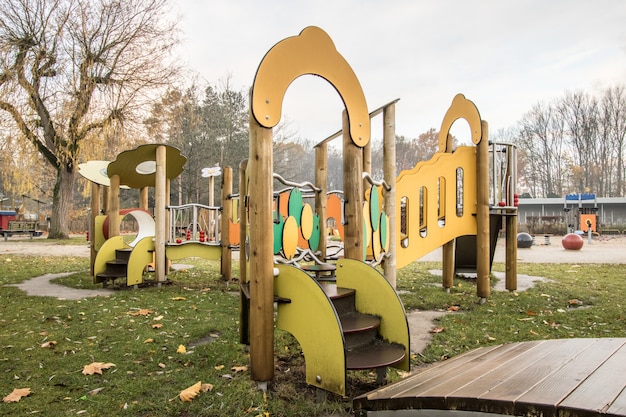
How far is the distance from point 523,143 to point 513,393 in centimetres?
5304

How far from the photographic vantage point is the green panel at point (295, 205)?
4.55m

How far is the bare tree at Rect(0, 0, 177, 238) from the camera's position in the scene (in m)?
18.3

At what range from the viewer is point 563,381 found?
1.94m

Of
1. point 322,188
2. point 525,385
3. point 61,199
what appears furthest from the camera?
point 61,199

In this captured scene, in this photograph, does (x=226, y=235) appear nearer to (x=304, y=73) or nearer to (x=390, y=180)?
(x=390, y=180)

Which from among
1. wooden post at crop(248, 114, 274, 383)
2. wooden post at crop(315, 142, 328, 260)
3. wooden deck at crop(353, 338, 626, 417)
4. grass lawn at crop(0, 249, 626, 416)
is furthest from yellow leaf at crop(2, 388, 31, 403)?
wooden post at crop(315, 142, 328, 260)

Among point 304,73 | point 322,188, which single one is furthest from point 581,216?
point 304,73

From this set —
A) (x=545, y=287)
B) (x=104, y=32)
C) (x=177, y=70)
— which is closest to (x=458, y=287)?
(x=545, y=287)

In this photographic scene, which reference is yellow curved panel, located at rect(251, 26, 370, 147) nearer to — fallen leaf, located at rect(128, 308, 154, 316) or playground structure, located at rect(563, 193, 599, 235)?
fallen leaf, located at rect(128, 308, 154, 316)

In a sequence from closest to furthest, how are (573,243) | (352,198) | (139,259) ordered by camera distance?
(352,198)
(139,259)
(573,243)

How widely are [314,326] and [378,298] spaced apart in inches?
30.6

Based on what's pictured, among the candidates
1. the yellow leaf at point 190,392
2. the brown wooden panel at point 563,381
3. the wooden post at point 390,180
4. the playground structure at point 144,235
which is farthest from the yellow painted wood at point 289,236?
the playground structure at point 144,235

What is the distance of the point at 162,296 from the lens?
7172mm

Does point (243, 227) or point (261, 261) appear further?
point (243, 227)
